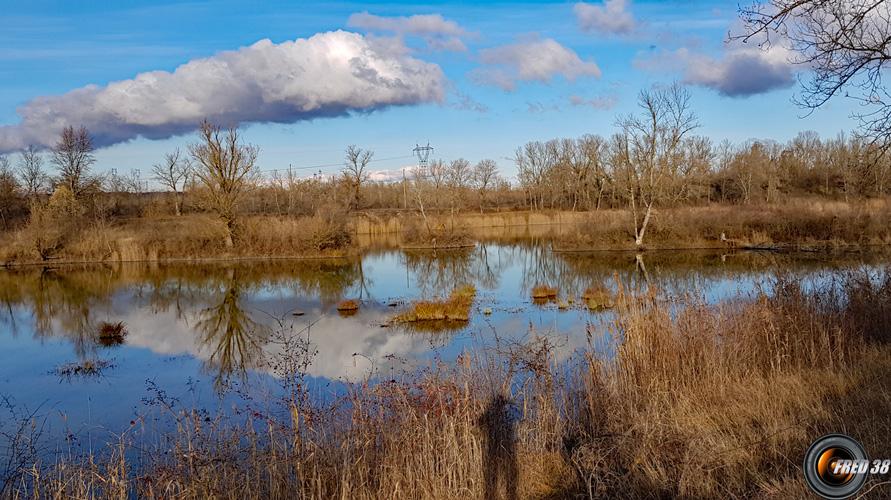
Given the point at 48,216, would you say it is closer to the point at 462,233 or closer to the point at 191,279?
the point at 191,279

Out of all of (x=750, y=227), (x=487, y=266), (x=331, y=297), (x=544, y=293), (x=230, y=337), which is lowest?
(x=230, y=337)

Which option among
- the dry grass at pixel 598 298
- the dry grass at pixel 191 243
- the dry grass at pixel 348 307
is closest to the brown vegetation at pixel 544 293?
the dry grass at pixel 598 298

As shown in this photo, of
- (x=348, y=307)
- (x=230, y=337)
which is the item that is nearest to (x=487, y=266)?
(x=348, y=307)

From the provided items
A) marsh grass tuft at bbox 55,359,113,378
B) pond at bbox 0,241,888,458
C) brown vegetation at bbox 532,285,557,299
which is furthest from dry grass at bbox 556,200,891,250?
marsh grass tuft at bbox 55,359,113,378

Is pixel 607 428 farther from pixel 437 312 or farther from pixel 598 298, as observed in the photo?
pixel 598 298

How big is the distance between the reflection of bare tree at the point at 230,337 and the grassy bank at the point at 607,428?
4.68 m

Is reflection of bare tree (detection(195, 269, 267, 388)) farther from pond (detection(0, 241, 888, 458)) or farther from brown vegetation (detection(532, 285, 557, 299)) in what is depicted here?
brown vegetation (detection(532, 285, 557, 299))

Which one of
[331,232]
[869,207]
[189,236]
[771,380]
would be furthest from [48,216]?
[869,207]

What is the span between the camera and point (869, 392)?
5242 mm

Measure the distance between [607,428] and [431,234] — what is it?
3477 centimetres

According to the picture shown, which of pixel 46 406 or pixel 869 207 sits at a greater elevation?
pixel 869 207

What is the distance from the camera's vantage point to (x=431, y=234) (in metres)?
40.4

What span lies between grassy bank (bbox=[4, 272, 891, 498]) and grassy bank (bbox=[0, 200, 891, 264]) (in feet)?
84.3

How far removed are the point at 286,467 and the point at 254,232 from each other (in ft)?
113
